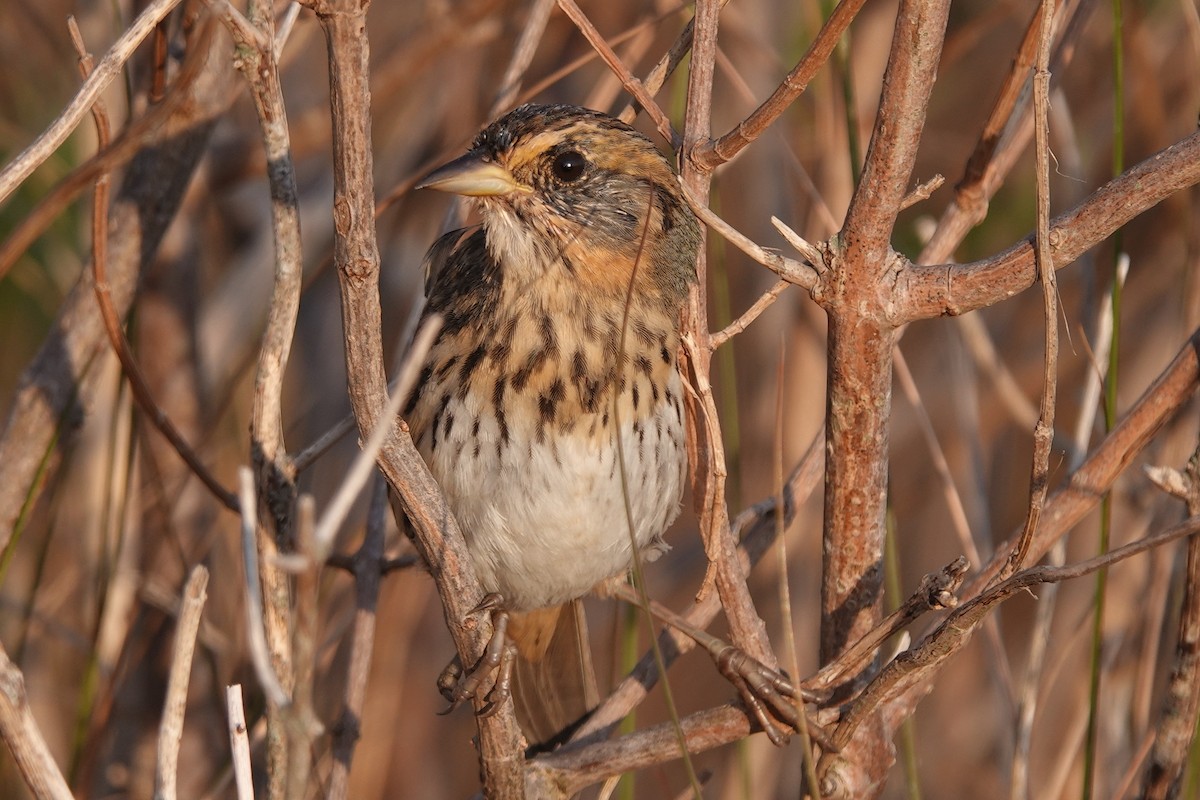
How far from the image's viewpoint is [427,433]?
95.0 inches

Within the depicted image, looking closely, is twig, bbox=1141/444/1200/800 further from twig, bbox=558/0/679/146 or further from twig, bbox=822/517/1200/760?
twig, bbox=558/0/679/146

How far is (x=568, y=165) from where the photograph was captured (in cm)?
239

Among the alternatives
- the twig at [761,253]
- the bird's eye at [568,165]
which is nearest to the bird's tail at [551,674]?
the bird's eye at [568,165]

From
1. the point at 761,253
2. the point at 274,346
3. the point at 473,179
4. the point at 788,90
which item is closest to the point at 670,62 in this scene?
the point at 473,179

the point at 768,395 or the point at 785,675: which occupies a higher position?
the point at 768,395

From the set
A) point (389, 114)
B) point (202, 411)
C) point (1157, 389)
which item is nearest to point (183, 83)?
point (1157, 389)

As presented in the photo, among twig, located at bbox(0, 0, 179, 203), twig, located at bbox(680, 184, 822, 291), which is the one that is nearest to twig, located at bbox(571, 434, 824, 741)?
twig, located at bbox(680, 184, 822, 291)

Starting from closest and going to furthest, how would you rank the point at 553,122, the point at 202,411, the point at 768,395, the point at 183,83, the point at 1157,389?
the point at 183,83, the point at 1157,389, the point at 553,122, the point at 202,411, the point at 768,395

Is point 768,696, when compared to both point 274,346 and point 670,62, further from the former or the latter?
A: point 670,62

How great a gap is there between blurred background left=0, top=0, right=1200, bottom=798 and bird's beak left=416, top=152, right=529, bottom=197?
510 mm

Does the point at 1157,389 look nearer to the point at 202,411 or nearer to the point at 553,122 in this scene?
the point at 553,122

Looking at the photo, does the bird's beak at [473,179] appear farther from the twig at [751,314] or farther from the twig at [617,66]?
the twig at [751,314]

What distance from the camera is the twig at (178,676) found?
1.64 meters

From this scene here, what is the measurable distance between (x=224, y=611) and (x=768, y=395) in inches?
63.4
